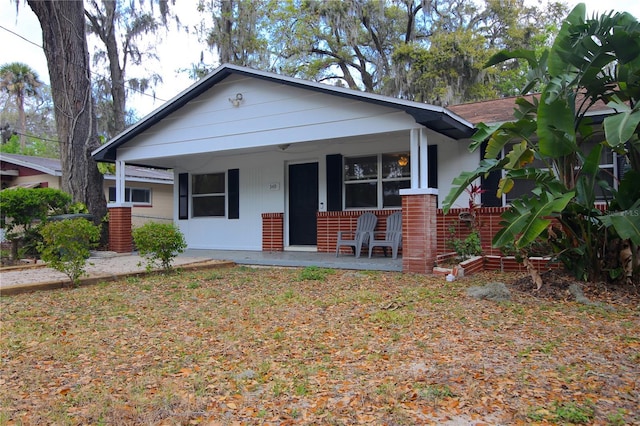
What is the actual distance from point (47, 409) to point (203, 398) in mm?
962

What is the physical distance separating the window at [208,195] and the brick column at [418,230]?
21.0 ft

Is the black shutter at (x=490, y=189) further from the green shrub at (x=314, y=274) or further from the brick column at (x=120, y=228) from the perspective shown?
the brick column at (x=120, y=228)

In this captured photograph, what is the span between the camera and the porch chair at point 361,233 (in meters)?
9.72

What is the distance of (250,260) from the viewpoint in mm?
9656

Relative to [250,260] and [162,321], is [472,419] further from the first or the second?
[250,260]

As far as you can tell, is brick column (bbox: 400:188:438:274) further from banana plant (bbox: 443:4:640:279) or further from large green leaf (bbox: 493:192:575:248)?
large green leaf (bbox: 493:192:575:248)

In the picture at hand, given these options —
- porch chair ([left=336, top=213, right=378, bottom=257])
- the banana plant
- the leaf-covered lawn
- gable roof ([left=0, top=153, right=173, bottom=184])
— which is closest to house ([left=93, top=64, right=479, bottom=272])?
porch chair ([left=336, top=213, right=378, bottom=257])

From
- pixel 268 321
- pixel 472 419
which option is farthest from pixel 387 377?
pixel 268 321

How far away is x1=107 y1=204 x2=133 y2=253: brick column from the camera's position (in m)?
11.6

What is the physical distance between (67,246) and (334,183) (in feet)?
19.0

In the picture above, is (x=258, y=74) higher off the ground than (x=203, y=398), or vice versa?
(x=258, y=74)

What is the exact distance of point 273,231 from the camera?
1170 centimetres

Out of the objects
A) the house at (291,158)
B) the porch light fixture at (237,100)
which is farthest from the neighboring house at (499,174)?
the porch light fixture at (237,100)

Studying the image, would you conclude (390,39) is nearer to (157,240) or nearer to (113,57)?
(113,57)
